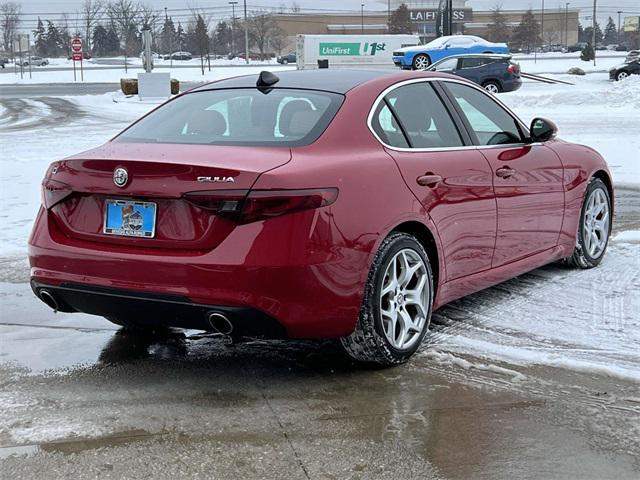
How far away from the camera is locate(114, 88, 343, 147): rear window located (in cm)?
409

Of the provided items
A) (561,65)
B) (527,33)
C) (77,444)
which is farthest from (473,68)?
(527,33)

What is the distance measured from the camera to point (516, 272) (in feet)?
17.4

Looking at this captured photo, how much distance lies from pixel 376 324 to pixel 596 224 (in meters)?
3.07

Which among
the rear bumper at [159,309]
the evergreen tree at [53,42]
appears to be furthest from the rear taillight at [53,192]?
the evergreen tree at [53,42]

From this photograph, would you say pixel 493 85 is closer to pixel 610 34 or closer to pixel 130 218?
pixel 130 218

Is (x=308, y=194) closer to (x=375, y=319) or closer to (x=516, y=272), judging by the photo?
(x=375, y=319)

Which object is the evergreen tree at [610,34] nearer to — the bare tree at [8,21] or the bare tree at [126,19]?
the bare tree at [126,19]

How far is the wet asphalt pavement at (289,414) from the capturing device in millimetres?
3146

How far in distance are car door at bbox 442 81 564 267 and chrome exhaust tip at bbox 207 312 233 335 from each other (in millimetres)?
1945

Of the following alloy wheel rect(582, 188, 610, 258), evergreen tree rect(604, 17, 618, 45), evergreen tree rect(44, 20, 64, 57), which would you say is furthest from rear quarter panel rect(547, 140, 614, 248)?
evergreen tree rect(604, 17, 618, 45)

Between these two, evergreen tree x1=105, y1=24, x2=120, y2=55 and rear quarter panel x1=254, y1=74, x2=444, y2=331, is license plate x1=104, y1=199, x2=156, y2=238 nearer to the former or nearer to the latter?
rear quarter panel x1=254, y1=74, x2=444, y2=331

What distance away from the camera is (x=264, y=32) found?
10756 centimetres

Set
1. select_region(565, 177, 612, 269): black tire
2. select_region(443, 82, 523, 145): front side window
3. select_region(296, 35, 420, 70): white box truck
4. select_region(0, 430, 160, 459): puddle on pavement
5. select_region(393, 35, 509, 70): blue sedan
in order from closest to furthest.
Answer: select_region(0, 430, 160, 459): puddle on pavement → select_region(443, 82, 523, 145): front side window → select_region(565, 177, 612, 269): black tire → select_region(393, 35, 509, 70): blue sedan → select_region(296, 35, 420, 70): white box truck

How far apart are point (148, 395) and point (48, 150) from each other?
11.7 m
